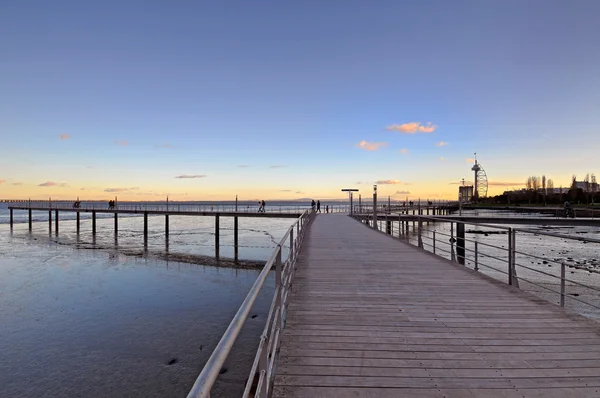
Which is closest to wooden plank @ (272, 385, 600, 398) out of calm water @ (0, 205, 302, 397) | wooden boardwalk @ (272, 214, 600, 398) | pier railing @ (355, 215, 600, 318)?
wooden boardwalk @ (272, 214, 600, 398)

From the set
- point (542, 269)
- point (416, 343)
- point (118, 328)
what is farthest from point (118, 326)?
point (542, 269)

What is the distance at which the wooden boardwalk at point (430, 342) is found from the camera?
286cm

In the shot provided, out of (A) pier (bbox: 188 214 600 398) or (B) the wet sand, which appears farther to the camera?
(B) the wet sand

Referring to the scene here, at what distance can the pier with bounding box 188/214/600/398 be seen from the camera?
9.15 ft

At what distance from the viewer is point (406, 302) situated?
197 inches

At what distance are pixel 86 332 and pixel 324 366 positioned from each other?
27.2ft

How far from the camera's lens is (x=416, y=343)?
11.9ft

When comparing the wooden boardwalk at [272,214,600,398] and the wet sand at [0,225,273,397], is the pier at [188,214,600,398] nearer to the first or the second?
the wooden boardwalk at [272,214,600,398]

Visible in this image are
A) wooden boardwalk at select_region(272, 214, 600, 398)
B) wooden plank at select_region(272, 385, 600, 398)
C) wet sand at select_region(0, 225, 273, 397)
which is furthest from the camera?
wet sand at select_region(0, 225, 273, 397)

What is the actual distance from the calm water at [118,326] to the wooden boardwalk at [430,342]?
10.2 feet

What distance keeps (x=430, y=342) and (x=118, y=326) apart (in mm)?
8539

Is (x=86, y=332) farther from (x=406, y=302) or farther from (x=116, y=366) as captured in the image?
(x=406, y=302)

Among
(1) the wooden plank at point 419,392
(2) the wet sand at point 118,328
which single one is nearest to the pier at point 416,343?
(1) the wooden plank at point 419,392

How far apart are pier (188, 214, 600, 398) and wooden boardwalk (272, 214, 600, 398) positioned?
Answer: 0.01 m
